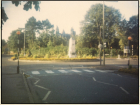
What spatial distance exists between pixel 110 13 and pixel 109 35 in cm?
427

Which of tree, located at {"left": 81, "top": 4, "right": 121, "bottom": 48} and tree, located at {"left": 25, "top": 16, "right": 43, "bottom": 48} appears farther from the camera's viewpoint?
tree, located at {"left": 81, "top": 4, "right": 121, "bottom": 48}

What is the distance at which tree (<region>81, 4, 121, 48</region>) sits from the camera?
1028 inches

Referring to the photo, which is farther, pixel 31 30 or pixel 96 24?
pixel 96 24

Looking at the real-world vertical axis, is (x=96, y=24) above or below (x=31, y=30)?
above

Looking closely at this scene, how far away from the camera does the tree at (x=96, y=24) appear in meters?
26.1

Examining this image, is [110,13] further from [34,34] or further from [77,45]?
[34,34]

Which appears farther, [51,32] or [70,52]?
[70,52]

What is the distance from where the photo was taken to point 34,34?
15750 mm

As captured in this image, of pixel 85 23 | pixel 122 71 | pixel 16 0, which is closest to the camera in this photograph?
pixel 16 0

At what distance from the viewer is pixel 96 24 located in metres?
28.9

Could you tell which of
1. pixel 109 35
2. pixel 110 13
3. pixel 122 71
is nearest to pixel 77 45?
pixel 109 35

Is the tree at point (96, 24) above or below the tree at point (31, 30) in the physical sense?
above

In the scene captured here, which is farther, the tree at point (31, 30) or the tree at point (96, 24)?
the tree at point (96, 24)

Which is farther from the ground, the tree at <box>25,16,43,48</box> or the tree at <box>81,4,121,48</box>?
the tree at <box>81,4,121,48</box>
